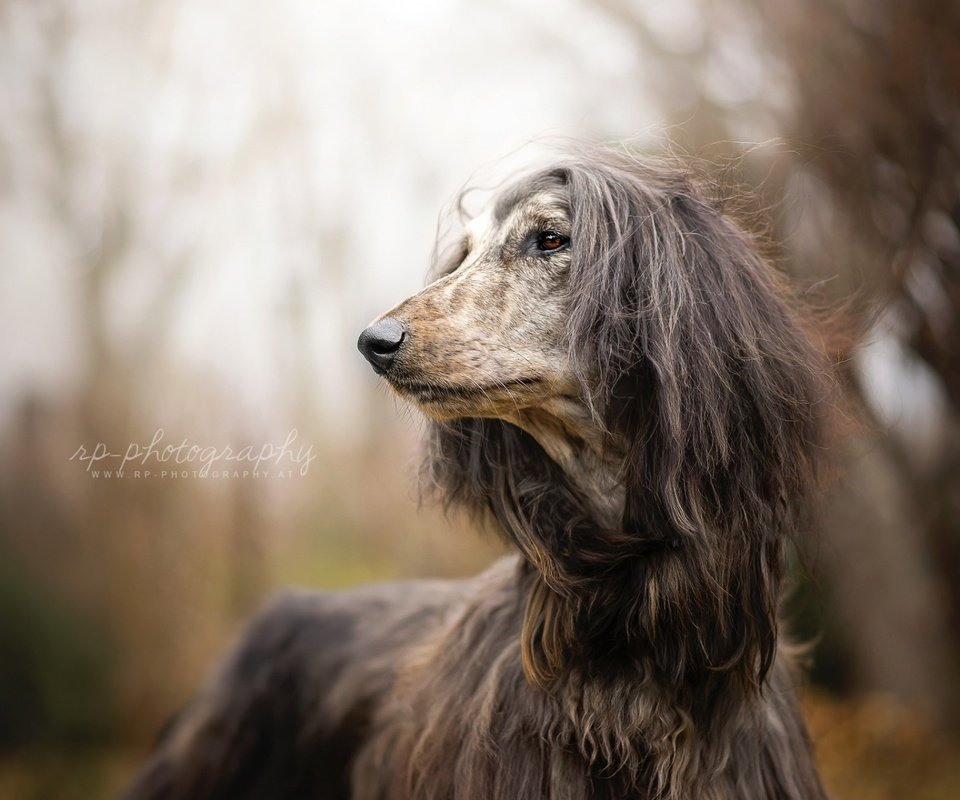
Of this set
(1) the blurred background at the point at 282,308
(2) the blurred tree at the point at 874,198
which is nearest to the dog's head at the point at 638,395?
(2) the blurred tree at the point at 874,198

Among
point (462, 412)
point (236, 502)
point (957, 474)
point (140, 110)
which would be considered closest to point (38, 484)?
point (236, 502)

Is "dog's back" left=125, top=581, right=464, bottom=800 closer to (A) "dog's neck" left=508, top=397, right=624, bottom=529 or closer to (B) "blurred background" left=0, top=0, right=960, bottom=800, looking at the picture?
(A) "dog's neck" left=508, top=397, right=624, bottom=529

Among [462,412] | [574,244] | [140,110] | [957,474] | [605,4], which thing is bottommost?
[957,474]

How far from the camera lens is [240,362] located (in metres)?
3.50

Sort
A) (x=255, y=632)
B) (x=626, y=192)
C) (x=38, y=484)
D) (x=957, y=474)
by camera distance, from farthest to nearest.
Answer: (x=38, y=484)
(x=957, y=474)
(x=255, y=632)
(x=626, y=192)

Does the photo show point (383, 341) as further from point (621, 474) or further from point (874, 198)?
point (874, 198)

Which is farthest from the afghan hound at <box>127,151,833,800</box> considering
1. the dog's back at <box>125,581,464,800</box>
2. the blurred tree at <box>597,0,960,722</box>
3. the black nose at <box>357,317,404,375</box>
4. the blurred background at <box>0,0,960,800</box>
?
the blurred background at <box>0,0,960,800</box>

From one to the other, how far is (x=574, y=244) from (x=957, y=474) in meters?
2.44

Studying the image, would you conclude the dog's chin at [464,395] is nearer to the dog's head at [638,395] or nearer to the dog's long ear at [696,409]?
the dog's head at [638,395]

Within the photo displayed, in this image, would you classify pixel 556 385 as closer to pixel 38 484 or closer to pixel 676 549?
pixel 676 549

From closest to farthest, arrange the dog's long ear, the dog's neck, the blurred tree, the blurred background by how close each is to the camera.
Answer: the dog's long ear
the dog's neck
the blurred tree
the blurred background

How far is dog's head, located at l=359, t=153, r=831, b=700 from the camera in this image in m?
1.28

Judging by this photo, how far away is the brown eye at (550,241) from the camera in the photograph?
1.42 metres

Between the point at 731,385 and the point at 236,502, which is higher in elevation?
the point at 731,385
